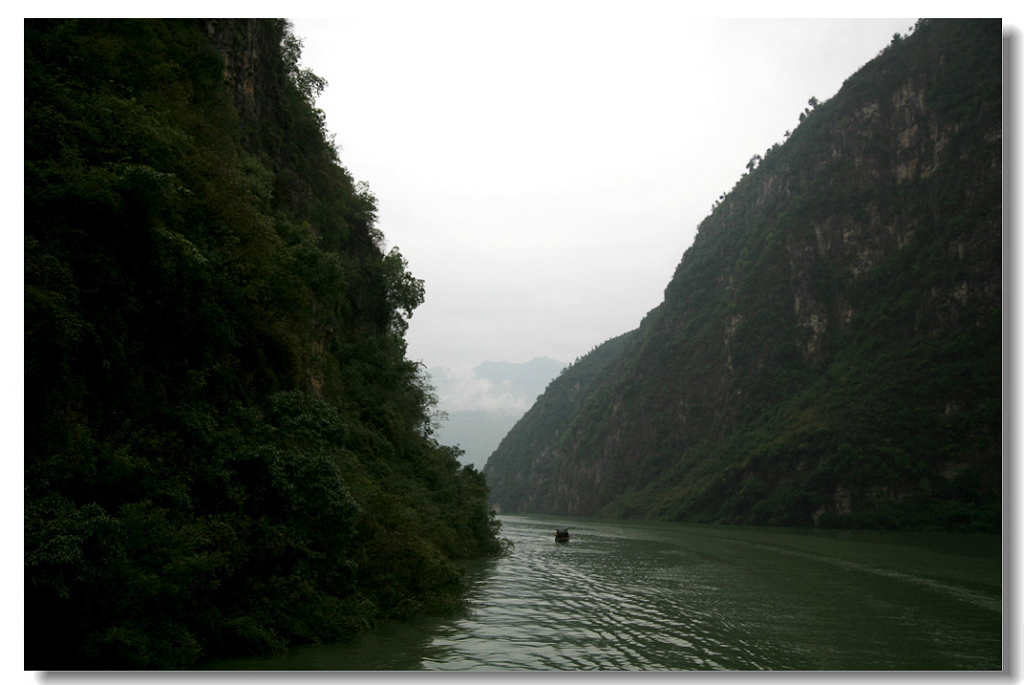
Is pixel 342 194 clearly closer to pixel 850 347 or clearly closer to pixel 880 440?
pixel 880 440

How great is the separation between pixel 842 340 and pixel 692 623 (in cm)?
11725

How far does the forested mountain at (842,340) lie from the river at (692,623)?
59956 millimetres

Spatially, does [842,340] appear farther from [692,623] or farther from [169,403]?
[169,403]

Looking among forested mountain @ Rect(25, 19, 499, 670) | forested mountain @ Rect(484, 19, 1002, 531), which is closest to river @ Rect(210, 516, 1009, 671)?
forested mountain @ Rect(25, 19, 499, 670)

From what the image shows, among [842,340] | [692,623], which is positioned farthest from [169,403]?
[842,340]

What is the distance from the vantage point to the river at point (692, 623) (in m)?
13.0

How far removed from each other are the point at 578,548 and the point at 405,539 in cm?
2847

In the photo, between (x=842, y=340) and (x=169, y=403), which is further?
(x=842, y=340)

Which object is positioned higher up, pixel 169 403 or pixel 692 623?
pixel 169 403

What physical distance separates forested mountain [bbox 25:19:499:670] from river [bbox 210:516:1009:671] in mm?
1197

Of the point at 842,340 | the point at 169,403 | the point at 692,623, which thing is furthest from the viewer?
the point at 842,340

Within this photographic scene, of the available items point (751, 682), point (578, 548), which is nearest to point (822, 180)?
point (578, 548)

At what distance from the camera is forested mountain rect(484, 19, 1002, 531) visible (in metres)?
89.9

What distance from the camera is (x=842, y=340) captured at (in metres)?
121
